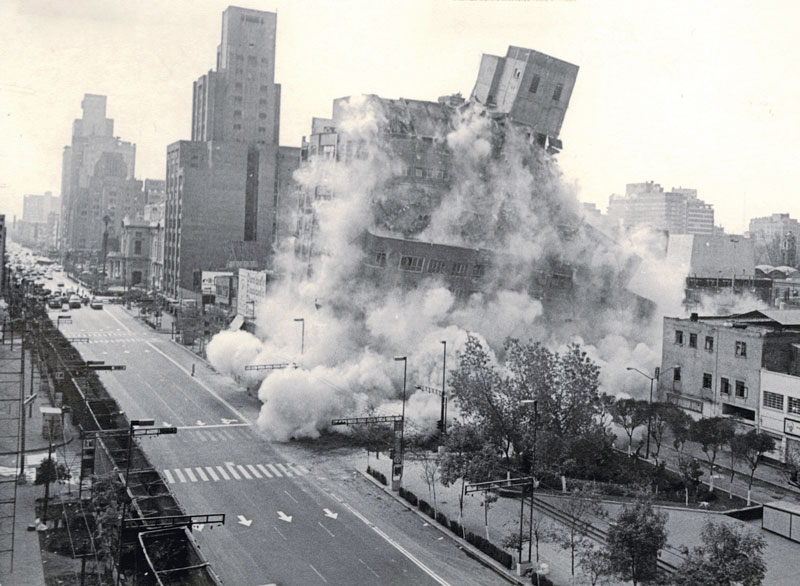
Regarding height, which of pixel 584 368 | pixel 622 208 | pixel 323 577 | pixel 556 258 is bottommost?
pixel 323 577

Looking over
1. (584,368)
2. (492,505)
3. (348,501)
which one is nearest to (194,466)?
(348,501)

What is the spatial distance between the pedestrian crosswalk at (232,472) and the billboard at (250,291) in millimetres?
41443

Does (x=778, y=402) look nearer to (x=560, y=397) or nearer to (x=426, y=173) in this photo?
(x=560, y=397)

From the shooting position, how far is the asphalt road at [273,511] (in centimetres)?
2983

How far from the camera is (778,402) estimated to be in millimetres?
47375

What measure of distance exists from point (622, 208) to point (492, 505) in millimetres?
165659

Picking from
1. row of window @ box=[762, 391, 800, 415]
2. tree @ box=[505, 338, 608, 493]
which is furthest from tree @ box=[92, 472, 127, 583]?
row of window @ box=[762, 391, 800, 415]

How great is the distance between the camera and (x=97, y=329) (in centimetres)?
9725

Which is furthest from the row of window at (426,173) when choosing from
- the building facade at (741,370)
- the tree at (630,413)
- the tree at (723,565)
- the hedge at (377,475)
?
the tree at (723,565)

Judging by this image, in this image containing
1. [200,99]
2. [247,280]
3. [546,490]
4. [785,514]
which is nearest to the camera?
[785,514]

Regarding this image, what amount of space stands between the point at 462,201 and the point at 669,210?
118m

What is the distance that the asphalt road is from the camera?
29.8 metres

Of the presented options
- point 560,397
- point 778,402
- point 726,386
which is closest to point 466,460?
point 560,397

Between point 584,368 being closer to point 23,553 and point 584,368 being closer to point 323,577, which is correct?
point 323,577
